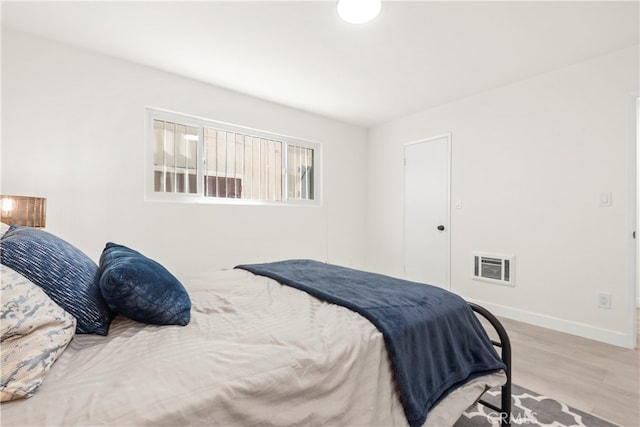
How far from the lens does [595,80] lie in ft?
9.05

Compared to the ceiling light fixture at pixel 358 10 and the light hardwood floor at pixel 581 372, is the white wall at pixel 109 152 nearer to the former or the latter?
the ceiling light fixture at pixel 358 10

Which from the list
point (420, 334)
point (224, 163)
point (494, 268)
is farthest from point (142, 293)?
point (494, 268)

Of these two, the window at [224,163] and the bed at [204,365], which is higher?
the window at [224,163]

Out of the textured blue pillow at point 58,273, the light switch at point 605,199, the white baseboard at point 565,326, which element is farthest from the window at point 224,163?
the light switch at point 605,199

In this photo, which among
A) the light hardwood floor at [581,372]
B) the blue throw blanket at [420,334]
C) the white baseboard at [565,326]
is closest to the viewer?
the blue throw blanket at [420,334]

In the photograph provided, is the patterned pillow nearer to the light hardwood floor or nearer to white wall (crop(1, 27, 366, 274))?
white wall (crop(1, 27, 366, 274))

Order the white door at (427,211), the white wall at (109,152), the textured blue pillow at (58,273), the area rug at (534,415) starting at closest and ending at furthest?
the textured blue pillow at (58,273) → the area rug at (534,415) → the white wall at (109,152) → the white door at (427,211)

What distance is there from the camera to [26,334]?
0.80 metres

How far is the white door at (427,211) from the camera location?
3895mm

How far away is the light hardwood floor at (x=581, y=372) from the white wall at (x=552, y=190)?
0.30m

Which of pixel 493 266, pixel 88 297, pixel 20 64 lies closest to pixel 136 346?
pixel 88 297

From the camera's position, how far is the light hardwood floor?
174 cm

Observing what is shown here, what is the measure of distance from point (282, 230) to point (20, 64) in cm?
278

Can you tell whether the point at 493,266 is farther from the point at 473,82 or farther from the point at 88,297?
the point at 88,297
